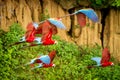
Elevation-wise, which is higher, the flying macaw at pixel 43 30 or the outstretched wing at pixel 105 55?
the flying macaw at pixel 43 30

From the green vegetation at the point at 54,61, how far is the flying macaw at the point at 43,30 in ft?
17.8

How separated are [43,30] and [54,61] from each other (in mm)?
6730

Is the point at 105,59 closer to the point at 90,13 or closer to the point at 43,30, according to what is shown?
the point at 90,13

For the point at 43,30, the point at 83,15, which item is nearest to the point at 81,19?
the point at 83,15

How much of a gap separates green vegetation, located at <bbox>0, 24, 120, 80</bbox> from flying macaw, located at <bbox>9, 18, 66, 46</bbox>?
5.44 m

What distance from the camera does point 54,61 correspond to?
9859 millimetres

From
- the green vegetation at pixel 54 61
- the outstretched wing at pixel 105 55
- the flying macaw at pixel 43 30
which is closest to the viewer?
the flying macaw at pixel 43 30

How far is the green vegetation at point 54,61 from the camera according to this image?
904 centimetres

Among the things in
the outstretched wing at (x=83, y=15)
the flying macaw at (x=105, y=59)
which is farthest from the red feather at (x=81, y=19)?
the flying macaw at (x=105, y=59)

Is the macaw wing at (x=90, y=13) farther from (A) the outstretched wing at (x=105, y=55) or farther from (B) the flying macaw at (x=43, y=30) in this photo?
(A) the outstretched wing at (x=105, y=55)

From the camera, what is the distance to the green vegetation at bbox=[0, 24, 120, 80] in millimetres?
9039

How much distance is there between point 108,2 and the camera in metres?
10.9

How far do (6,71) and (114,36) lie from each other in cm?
372

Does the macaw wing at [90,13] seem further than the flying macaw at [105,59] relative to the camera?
No
